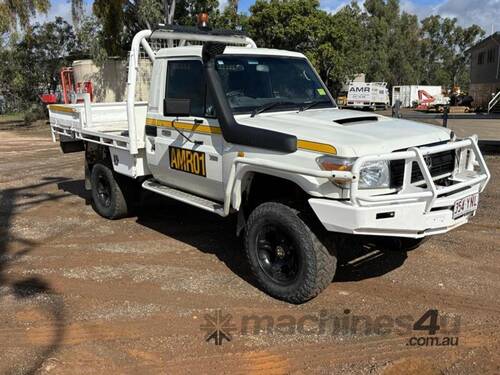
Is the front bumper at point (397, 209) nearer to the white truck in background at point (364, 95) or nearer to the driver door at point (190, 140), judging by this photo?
the driver door at point (190, 140)

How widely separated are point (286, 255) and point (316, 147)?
103cm

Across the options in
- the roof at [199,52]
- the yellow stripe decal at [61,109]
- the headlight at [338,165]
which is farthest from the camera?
the yellow stripe decal at [61,109]

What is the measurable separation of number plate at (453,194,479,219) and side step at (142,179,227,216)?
2.02m

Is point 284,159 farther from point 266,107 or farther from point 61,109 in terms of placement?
point 61,109

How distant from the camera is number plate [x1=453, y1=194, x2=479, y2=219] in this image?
3.96 metres

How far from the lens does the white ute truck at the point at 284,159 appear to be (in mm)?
3760

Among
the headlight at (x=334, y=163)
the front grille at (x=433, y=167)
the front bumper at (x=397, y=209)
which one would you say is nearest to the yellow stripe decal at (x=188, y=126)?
the headlight at (x=334, y=163)

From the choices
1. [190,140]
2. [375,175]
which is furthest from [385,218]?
[190,140]

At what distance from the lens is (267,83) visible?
5133 millimetres

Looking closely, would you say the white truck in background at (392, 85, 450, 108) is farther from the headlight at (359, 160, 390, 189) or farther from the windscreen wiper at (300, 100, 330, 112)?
the headlight at (359, 160, 390, 189)

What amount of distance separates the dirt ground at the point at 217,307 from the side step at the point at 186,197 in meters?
0.67

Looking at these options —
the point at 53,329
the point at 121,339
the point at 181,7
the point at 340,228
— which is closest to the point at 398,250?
the point at 340,228

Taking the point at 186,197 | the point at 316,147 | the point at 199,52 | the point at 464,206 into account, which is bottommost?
the point at 186,197

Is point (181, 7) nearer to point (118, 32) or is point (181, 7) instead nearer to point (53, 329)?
point (118, 32)
